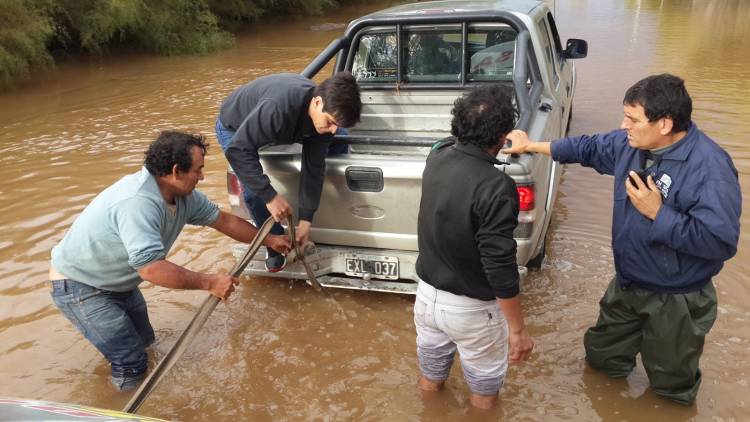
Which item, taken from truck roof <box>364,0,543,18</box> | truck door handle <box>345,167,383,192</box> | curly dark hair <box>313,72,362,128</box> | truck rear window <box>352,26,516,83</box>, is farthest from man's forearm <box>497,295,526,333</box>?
truck roof <box>364,0,543,18</box>

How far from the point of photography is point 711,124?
8.12m

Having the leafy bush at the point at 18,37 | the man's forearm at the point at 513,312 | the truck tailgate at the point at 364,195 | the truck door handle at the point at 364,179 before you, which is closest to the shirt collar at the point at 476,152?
the man's forearm at the point at 513,312

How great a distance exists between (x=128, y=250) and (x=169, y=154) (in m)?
0.50

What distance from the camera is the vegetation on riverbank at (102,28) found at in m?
10.7

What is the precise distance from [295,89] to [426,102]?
1.68m

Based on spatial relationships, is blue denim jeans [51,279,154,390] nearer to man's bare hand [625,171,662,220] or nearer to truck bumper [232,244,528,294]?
truck bumper [232,244,528,294]

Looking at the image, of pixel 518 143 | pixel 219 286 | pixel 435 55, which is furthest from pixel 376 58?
pixel 219 286

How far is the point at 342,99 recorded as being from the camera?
310 cm

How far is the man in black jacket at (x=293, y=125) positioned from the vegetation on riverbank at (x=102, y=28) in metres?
9.45

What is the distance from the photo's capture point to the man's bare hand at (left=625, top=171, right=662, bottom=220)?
2420 millimetres

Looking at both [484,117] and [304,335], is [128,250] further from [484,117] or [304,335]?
[484,117]

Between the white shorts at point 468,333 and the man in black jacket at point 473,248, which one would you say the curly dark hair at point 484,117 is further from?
the white shorts at point 468,333

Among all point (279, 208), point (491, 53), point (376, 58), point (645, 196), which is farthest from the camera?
point (376, 58)

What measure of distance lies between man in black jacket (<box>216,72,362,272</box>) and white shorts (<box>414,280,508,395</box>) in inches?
43.5
